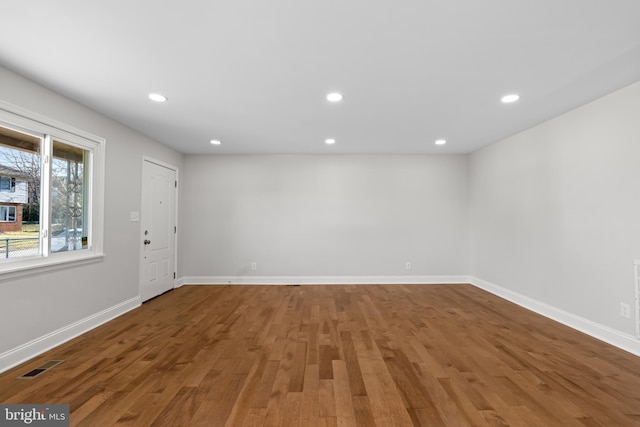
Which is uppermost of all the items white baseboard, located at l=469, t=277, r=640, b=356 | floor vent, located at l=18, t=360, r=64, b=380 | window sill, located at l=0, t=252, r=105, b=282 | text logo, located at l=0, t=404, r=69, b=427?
window sill, located at l=0, t=252, r=105, b=282

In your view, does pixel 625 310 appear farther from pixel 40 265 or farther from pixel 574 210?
pixel 40 265

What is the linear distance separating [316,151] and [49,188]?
3672mm

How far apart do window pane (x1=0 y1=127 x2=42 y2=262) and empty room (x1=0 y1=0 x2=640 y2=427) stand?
2cm

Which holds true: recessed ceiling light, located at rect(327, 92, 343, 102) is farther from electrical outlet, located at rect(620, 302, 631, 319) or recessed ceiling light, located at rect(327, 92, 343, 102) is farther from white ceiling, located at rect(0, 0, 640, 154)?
electrical outlet, located at rect(620, 302, 631, 319)

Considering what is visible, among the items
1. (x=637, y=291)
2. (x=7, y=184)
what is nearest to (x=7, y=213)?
(x=7, y=184)

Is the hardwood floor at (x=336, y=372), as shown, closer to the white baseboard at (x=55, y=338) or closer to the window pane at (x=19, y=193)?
the white baseboard at (x=55, y=338)

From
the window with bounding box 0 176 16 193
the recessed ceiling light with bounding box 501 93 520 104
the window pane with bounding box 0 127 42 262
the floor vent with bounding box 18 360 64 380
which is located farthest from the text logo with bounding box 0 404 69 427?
the recessed ceiling light with bounding box 501 93 520 104

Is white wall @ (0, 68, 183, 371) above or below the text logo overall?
above

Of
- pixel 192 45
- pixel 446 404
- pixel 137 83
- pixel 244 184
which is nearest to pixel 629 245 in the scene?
pixel 446 404

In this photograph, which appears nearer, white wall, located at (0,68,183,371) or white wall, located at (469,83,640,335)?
white wall, located at (0,68,183,371)

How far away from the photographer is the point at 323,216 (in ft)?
17.6

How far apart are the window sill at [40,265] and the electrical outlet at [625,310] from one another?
559 cm

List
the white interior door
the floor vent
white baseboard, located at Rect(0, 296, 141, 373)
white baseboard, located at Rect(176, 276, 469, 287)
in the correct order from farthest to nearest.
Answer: white baseboard, located at Rect(176, 276, 469, 287) → the white interior door → white baseboard, located at Rect(0, 296, 141, 373) → the floor vent

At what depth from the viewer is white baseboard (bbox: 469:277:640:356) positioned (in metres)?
2.66
